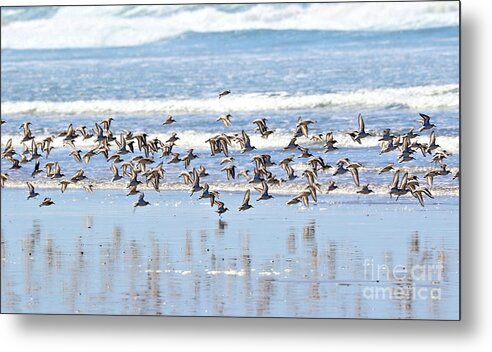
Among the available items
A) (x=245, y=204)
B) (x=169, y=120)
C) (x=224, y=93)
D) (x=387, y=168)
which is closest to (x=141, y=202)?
(x=169, y=120)

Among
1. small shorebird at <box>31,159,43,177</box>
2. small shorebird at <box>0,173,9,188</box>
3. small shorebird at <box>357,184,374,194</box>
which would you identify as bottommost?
small shorebird at <box>357,184,374,194</box>

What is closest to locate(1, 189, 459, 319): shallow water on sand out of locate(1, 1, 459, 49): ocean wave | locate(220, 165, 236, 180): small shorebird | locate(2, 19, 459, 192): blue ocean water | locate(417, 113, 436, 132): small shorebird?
locate(220, 165, 236, 180): small shorebird

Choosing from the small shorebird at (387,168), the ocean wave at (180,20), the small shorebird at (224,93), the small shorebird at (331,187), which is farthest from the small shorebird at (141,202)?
the small shorebird at (387,168)

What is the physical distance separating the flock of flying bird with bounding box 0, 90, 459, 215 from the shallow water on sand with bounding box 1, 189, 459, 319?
0.23 ft

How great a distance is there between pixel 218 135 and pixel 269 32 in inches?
24.8

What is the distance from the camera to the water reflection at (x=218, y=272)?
6.93 meters

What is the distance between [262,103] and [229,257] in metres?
0.85

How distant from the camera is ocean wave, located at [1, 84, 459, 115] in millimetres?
6957

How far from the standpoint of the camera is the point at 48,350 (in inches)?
281

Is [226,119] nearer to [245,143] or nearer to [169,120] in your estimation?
[245,143]

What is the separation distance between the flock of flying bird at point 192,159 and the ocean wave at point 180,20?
43 cm

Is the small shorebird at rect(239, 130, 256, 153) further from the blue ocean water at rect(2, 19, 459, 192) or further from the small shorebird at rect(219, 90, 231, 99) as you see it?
the small shorebird at rect(219, 90, 231, 99)

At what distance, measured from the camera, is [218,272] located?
7.14 meters

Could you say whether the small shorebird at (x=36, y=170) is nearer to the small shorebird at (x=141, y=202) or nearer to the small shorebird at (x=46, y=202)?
the small shorebird at (x=46, y=202)
